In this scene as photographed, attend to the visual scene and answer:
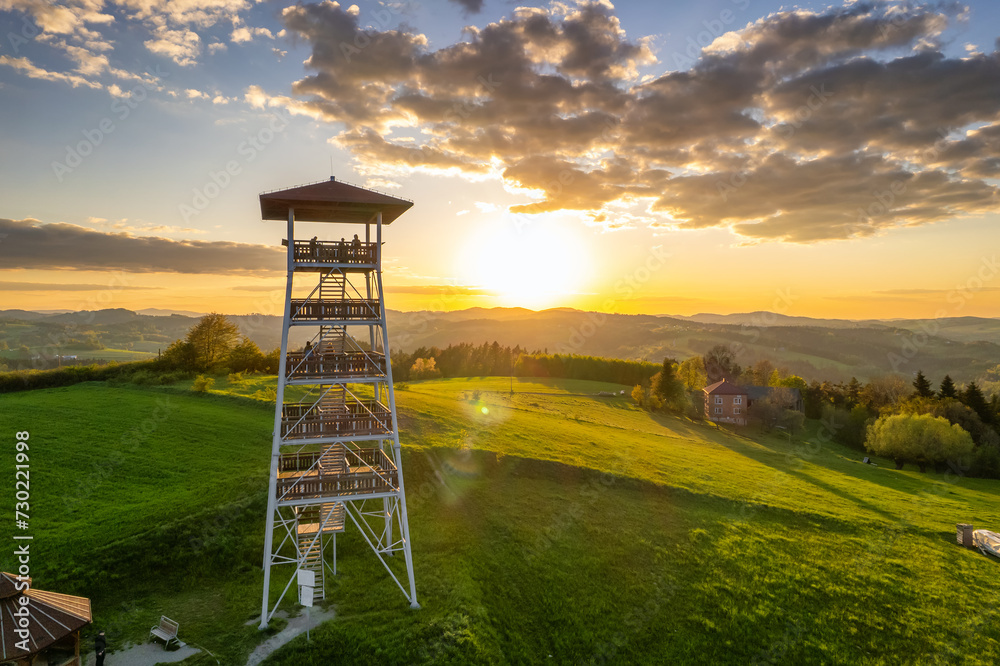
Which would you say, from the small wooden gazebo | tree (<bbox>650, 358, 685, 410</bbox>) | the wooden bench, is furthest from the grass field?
tree (<bbox>650, 358, 685, 410</bbox>)

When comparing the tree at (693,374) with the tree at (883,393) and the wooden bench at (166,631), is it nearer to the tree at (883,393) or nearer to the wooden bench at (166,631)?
the tree at (883,393)

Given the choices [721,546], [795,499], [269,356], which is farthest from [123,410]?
[795,499]

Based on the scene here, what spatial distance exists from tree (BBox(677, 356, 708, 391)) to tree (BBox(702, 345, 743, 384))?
6.81 ft

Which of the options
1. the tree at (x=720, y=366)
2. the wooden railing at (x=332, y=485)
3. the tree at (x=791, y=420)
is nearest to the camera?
the wooden railing at (x=332, y=485)

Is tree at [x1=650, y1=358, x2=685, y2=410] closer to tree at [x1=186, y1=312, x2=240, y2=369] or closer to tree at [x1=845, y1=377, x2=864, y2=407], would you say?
tree at [x1=845, y1=377, x2=864, y2=407]

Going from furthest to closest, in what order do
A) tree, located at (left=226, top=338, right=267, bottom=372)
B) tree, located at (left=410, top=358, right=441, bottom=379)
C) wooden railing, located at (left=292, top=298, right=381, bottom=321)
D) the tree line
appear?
tree, located at (left=410, top=358, right=441, bottom=379) → the tree line → tree, located at (left=226, top=338, right=267, bottom=372) → wooden railing, located at (left=292, top=298, right=381, bottom=321)

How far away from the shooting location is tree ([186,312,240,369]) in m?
59.2

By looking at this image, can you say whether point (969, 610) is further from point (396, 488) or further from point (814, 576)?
point (396, 488)

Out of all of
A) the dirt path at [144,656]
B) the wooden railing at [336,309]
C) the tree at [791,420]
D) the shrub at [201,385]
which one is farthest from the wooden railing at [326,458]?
the tree at [791,420]

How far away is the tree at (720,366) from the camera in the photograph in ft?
337

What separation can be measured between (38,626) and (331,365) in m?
11.4

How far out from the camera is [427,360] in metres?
115

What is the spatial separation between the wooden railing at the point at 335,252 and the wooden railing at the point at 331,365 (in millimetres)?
3864

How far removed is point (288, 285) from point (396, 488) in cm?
941
